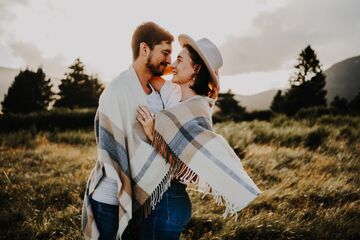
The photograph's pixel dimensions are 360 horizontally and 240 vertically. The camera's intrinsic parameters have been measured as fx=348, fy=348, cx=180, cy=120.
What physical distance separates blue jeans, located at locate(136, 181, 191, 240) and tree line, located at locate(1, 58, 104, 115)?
34.8m

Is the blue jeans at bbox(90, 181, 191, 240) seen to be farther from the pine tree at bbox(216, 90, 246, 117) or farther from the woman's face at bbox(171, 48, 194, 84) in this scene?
the pine tree at bbox(216, 90, 246, 117)

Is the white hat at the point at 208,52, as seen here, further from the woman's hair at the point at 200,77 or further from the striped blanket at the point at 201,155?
the striped blanket at the point at 201,155

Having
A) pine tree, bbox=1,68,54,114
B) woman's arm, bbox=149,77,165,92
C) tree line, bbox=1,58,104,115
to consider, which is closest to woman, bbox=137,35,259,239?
woman's arm, bbox=149,77,165,92

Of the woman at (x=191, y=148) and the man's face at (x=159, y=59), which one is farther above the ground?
the man's face at (x=159, y=59)

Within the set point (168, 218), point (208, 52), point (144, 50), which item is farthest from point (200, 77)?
point (168, 218)

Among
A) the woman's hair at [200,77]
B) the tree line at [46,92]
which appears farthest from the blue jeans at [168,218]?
the tree line at [46,92]

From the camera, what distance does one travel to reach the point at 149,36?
283 centimetres

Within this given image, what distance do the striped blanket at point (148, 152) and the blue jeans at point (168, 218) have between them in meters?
0.05

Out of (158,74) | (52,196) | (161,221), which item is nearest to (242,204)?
(161,221)

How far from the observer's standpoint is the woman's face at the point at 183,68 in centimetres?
267

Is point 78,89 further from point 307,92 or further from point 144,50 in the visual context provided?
point 144,50

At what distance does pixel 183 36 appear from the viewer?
8.77ft

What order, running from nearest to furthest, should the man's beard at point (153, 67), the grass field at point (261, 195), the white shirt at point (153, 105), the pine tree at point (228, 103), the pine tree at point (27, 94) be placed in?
the white shirt at point (153, 105)
the man's beard at point (153, 67)
the grass field at point (261, 195)
the pine tree at point (27, 94)
the pine tree at point (228, 103)

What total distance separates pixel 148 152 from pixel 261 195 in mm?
3773
